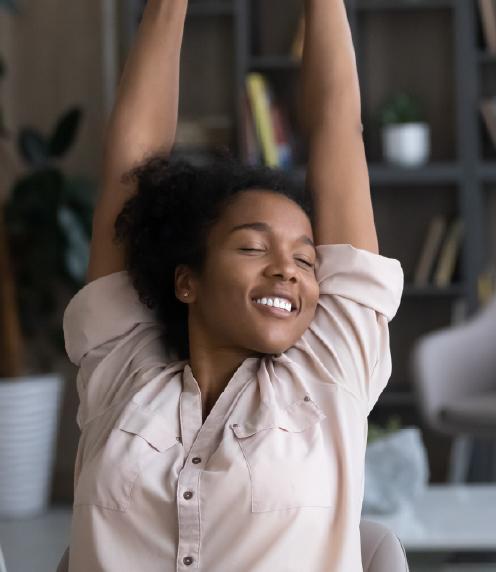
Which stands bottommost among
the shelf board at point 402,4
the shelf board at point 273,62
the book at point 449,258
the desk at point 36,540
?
the desk at point 36,540

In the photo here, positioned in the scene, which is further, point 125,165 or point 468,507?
point 468,507

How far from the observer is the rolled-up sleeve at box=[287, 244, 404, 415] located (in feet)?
4.40

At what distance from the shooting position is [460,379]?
13.5 ft

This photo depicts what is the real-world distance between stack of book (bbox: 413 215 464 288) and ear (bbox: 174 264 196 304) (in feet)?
10.7

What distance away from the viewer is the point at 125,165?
150 centimetres

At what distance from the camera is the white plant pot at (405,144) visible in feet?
15.0

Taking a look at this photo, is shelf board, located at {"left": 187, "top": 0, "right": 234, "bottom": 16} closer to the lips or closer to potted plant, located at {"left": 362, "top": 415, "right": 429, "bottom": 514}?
potted plant, located at {"left": 362, "top": 415, "right": 429, "bottom": 514}

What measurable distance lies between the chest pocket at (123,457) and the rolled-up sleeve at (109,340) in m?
0.09

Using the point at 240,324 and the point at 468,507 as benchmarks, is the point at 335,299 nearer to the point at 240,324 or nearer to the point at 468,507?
the point at 240,324

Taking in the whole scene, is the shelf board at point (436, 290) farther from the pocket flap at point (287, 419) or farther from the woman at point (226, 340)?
the pocket flap at point (287, 419)

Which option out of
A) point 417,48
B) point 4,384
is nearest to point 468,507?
point 4,384

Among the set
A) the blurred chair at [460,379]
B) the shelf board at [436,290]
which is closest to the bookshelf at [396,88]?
the shelf board at [436,290]

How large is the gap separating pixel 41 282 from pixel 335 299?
121 inches

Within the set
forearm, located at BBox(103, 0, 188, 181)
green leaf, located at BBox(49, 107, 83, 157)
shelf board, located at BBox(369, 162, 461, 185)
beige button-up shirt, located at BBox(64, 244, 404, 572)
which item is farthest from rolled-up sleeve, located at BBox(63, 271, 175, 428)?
shelf board, located at BBox(369, 162, 461, 185)
